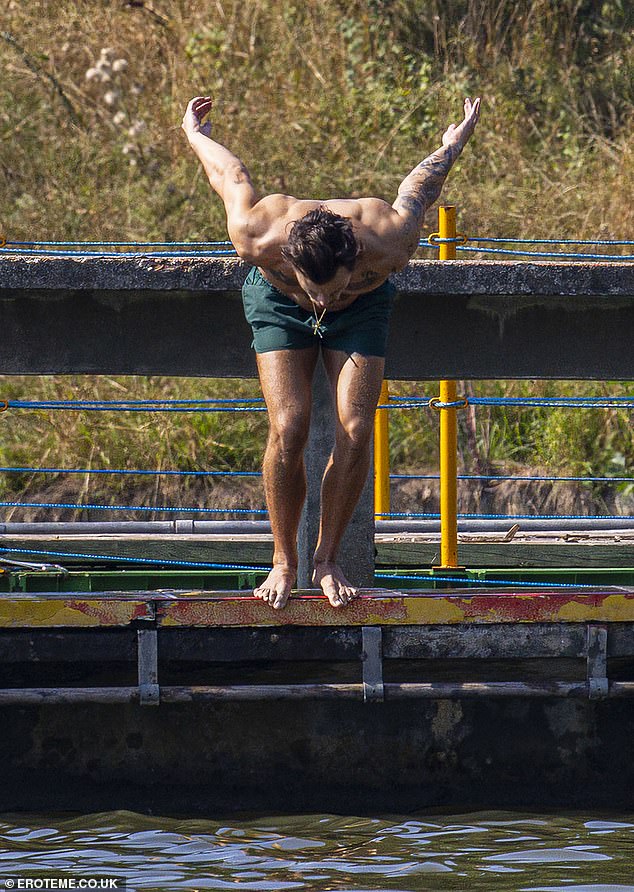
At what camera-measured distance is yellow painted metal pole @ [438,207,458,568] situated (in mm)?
6523

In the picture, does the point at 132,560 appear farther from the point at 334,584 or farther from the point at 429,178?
the point at 429,178

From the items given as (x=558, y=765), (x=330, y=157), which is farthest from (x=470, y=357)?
(x=330, y=157)

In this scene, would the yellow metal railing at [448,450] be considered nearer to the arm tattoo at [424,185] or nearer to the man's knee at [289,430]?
the arm tattoo at [424,185]

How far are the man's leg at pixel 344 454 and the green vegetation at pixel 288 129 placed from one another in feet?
19.2

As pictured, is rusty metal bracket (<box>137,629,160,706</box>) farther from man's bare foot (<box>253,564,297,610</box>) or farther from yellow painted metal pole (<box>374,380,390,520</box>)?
yellow painted metal pole (<box>374,380,390,520</box>)

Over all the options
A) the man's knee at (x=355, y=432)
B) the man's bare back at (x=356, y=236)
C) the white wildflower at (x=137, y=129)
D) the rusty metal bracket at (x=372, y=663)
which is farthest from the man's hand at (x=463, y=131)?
the white wildflower at (x=137, y=129)

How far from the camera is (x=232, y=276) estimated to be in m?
5.80

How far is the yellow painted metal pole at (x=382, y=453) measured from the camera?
732cm

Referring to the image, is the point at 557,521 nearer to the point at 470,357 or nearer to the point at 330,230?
the point at 470,357

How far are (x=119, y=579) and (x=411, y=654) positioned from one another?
170cm

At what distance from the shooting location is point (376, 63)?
14289 millimetres

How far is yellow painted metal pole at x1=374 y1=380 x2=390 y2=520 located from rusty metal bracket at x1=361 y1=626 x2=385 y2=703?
1875 mm

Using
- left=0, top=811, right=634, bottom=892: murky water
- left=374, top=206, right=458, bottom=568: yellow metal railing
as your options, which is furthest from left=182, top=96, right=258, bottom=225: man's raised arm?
left=0, top=811, right=634, bottom=892: murky water

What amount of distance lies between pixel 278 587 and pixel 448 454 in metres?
1.44
